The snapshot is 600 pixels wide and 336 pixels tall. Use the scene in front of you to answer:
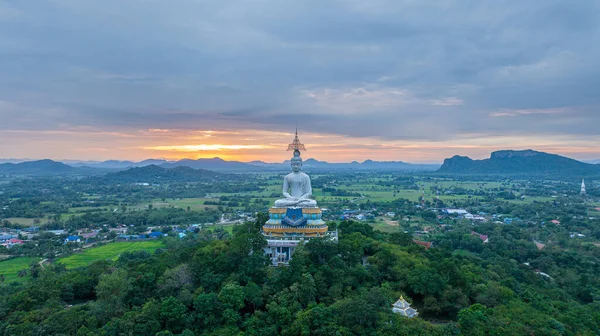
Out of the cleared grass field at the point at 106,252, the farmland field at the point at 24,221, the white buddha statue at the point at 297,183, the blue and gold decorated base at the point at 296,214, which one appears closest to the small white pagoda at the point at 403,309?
the blue and gold decorated base at the point at 296,214

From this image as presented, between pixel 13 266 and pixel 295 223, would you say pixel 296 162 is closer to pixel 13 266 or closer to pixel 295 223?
pixel 295 223

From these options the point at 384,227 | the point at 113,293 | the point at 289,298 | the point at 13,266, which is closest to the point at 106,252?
Answer: the point at 13,266

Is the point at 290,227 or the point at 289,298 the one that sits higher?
the point at 290,227

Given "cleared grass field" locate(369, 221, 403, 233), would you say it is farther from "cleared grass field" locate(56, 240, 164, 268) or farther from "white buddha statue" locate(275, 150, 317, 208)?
"white buddha statue" locate(275, 150, 317, 208)

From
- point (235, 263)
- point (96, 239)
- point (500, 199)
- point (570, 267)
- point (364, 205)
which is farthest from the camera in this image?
point (500, 199)

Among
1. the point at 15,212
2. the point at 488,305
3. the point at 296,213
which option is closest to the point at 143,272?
the point at 296,213

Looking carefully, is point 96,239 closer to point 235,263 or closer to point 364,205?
point 235,263
